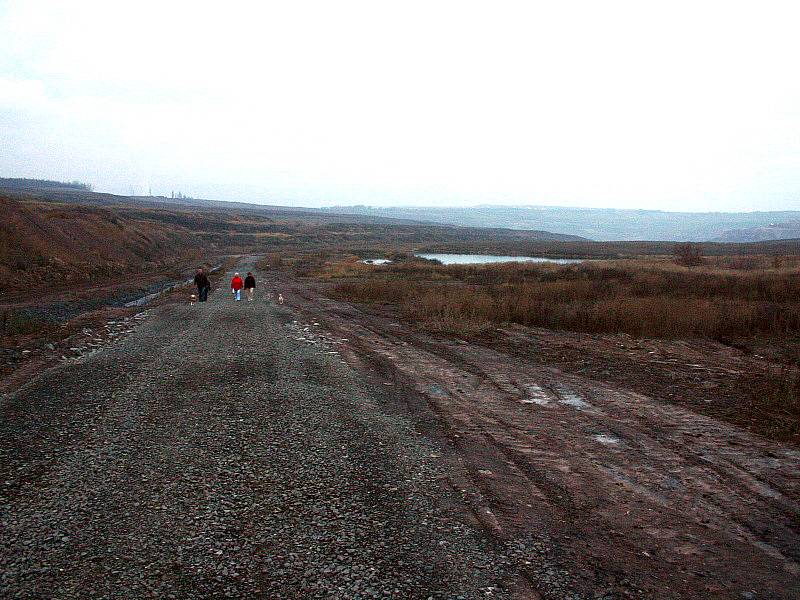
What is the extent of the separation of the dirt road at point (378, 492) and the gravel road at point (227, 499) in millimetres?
22

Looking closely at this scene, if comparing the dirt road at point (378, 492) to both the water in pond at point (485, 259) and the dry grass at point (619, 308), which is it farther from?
the water in pond at point (485, 259)

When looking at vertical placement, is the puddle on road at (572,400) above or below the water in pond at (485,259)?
above

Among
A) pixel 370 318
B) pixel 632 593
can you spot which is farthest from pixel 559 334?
pixel 632 593

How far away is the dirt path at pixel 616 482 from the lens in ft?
13.8

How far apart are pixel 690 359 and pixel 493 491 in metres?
8.92

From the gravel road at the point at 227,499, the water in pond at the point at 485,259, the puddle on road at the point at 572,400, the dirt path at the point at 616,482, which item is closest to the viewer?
the gravel road at the point at 227,499

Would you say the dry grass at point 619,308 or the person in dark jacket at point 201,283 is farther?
the person in dark jacket at point 201,283

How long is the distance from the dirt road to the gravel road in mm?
22

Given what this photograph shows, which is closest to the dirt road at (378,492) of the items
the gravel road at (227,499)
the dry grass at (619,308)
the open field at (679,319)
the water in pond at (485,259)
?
the gravel road at (227,499)

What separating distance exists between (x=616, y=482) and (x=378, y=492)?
8.19ft

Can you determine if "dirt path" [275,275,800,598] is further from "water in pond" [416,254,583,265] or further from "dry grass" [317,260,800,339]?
"water in pond" [416,254,583,265]

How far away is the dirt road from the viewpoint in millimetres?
4074

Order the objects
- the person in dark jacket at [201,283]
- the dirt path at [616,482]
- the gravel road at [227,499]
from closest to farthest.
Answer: the gravel road at [227,499]
the dirt path at [616,482]
the person in dark jacket at [201,283]

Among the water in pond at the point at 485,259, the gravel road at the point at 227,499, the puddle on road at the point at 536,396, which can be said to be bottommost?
the water in pond at the point at 485,259
